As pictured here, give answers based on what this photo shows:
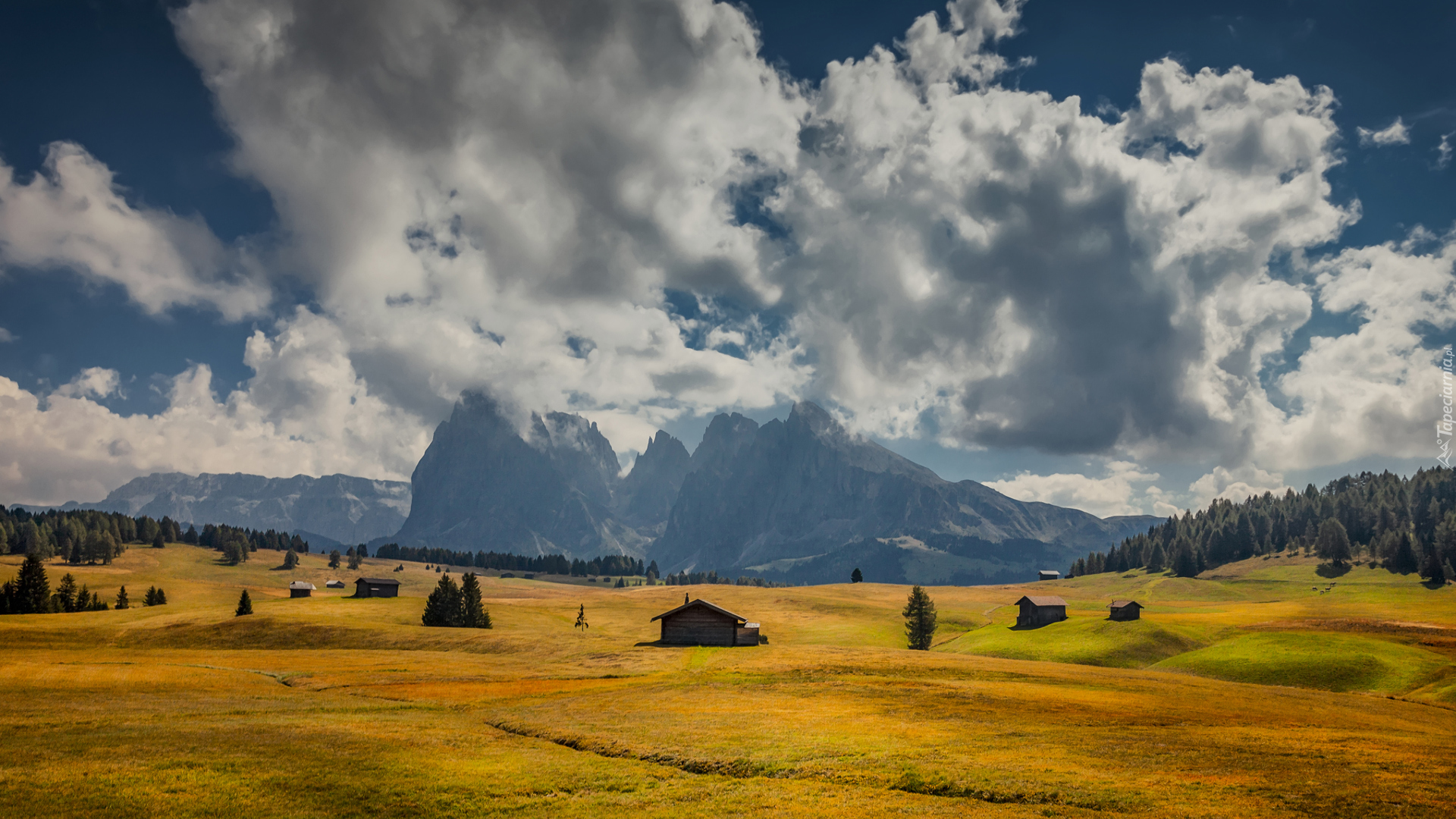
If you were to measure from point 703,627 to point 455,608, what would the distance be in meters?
44.3

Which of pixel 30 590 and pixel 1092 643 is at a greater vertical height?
pixel 30 590

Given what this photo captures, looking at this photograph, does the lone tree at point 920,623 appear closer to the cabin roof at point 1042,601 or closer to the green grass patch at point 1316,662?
the cabin roof at point 1042,601

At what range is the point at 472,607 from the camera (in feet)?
364

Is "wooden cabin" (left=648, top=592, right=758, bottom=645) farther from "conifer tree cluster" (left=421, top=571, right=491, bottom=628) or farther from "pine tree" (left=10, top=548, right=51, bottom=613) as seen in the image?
"pine tree" (left=10, top=548, right=51, bottom=613)

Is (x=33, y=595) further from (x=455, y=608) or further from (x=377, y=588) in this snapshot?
(x=455, y=608)

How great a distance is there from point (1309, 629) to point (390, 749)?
114 metres

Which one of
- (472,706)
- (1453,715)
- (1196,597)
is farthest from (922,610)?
(1196,597)

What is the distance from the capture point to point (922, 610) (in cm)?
10919

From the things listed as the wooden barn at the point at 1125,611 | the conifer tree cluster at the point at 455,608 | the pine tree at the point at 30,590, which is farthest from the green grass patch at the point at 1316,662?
the pine tree at the point at 30,590

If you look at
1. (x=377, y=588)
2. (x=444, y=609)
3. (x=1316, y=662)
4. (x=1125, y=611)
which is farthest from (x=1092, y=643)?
(x=377, y=588)

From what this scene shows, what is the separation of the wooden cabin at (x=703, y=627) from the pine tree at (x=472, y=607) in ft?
118

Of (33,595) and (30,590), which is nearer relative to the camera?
(30,590)

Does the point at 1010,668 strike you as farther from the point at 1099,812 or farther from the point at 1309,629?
the point at 1309,629

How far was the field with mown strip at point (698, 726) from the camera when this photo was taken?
76.0 feet
